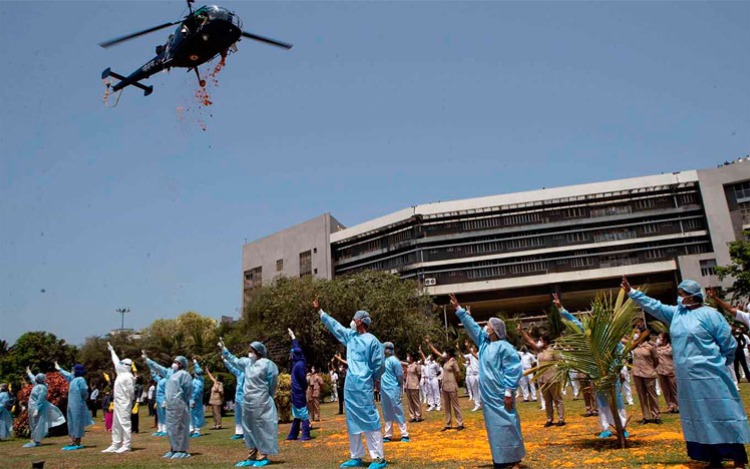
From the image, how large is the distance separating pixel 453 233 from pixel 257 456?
2338 inches

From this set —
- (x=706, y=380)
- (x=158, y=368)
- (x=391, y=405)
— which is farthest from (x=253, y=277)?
(x=706, y=380)

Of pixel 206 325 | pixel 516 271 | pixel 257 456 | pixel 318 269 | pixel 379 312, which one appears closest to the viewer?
pixel 257 456

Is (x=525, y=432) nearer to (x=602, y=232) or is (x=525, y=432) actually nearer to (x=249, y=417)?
(x=249, y=417)

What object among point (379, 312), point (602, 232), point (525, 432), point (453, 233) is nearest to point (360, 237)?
point (453, 233)

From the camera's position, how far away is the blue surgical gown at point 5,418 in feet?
56.2

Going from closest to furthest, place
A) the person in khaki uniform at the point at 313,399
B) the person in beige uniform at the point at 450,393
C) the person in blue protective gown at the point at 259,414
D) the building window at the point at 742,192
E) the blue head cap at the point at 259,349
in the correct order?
the person in blue protective gown at the point at 259,414 → the blue head cap at the point at 259,349 → the person in beige uniform at the point at 450,393 → the person in khaki uniform at the point at 313,399 → the building window at the point at 742,192

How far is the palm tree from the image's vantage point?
8359 millimetres

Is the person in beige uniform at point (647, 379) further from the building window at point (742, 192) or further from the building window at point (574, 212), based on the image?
the building window at point (742, 192)

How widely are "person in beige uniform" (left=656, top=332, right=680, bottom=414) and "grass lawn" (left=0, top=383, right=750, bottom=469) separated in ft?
1.48

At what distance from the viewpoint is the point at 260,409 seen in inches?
380

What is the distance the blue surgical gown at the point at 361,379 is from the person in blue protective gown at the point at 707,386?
4.09 m

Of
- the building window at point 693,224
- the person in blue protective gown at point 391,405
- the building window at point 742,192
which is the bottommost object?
the person in blue protective gown at point 391,405

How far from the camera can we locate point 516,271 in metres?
65.2

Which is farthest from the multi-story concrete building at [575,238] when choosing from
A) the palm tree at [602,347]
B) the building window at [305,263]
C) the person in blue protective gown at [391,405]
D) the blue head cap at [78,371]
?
the palm tree at [602,347]
